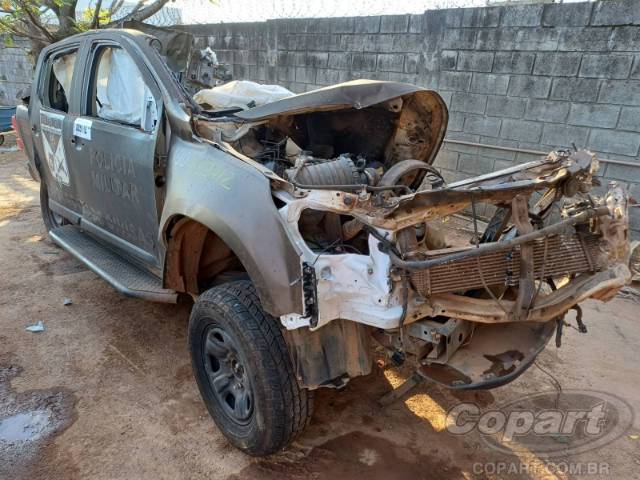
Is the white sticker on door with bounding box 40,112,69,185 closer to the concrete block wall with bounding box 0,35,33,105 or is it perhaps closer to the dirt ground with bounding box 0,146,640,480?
the dirt ground with bounding box 0,146,640,480

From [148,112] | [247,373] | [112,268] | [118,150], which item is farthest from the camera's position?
[112,268]

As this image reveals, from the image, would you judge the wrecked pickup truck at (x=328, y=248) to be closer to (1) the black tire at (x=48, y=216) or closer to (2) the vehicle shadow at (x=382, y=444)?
(2) the vehicle shadow at (x=382, y=444)

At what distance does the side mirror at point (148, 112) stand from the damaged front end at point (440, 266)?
25.3 inches

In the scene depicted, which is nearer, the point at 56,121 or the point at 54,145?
the point at 56,121

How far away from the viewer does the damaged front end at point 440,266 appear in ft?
6.48

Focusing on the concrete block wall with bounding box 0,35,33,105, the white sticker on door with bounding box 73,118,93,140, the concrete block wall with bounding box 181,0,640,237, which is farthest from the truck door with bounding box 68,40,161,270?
the concrete block wall with bounding box 0,35,33,105

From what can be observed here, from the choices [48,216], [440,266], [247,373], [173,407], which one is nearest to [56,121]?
[48,216]

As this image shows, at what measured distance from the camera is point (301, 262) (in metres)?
1.97

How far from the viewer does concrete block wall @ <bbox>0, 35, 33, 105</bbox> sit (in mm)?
13352

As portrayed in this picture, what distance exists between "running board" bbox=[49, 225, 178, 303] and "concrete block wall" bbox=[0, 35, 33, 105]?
1161 cm

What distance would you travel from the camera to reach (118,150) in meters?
3.12

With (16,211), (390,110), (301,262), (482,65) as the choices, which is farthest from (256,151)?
(16,211)

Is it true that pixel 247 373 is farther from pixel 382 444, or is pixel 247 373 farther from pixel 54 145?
pixel 54 145

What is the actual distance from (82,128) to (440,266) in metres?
2.89
